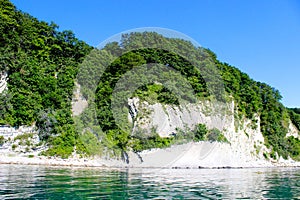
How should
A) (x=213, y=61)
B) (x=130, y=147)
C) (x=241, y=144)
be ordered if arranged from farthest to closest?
(x=213, y=61)
(x=241, y=144)
(x=130, y=147)

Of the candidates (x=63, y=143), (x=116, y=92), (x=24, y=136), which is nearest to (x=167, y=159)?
(x=116, y=92)

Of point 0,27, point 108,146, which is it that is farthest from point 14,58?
point 108,146

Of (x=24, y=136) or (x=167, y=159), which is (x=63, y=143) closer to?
(x=24, y=136)

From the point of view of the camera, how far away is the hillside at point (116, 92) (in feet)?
106

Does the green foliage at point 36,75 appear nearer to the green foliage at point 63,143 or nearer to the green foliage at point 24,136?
the green foliage at point 63,143

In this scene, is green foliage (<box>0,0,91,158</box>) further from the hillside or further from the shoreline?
the shoreline

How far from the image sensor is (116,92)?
38.0 metres

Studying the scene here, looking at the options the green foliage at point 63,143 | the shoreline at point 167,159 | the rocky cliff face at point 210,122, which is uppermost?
the rocky cliff face at point 210,122

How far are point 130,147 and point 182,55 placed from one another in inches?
686

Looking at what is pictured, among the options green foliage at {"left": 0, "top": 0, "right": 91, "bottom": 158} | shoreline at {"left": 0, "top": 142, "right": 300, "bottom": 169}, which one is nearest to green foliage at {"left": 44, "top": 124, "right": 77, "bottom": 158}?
green foliage at {"left": 0, "top": 0, "right": 91, "bottom": 158}

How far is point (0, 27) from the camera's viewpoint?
33156mm

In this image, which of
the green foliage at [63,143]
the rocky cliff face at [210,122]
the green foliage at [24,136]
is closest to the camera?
the green foliage at [24,136]

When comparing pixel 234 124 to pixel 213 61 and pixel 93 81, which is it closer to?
pixel 213 61

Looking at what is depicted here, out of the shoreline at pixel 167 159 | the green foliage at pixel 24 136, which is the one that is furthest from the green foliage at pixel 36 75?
the shoreline at pixel 167 159
